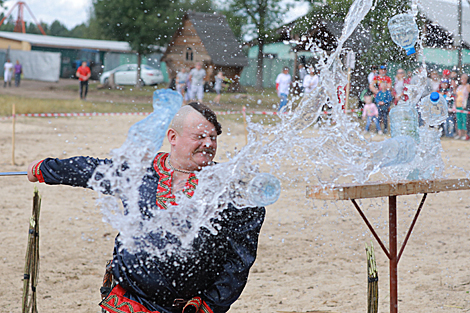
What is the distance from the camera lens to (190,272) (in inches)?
94.4

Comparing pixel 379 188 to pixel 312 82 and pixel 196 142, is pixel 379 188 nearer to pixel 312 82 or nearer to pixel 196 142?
pixel 196 142

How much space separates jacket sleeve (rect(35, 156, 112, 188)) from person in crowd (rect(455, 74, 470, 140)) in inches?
436

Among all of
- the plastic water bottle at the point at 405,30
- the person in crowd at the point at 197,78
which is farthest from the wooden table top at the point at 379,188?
the person in crowd at the point at 197,78

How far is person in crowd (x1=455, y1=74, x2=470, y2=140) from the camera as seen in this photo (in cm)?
1206

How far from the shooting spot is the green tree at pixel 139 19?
79.2ft

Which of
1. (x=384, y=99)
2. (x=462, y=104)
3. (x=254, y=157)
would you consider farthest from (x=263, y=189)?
(x=462, y=104)

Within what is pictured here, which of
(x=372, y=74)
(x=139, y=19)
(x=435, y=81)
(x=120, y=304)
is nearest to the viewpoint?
(x=120, y=304)

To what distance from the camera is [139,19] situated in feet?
80.1

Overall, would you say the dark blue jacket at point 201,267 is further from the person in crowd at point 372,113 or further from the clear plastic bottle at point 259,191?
the person in crowd at point 372,113

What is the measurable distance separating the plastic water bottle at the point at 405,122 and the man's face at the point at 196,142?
1271 mm

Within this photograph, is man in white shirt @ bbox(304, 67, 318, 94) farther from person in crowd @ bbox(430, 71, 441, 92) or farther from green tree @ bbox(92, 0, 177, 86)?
green tree @ bbox(92, 0, 177, 86)

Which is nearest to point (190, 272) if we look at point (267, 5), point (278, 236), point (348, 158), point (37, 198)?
point (348, 158)

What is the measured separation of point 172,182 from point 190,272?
0.43m

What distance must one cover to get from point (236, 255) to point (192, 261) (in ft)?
0.64
